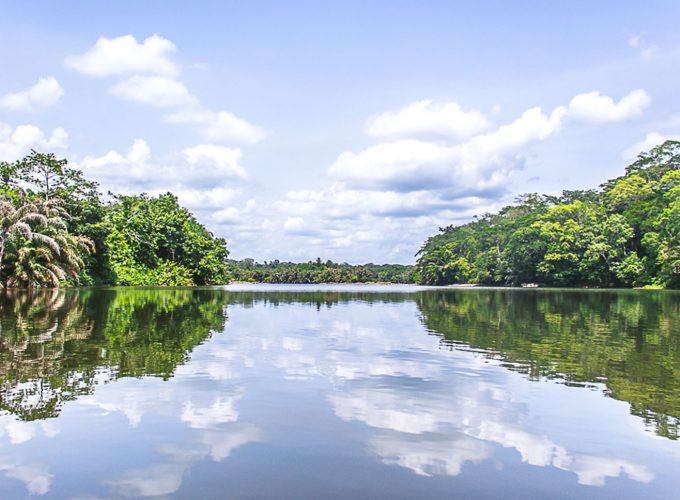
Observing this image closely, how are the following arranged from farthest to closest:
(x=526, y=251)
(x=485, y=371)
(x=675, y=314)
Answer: (x=526, y=251), (x=675, y=314), (x=485, y=371)

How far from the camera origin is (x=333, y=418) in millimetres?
6875

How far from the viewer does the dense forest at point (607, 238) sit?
6831 cm

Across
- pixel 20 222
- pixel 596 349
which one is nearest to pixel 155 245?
pixel 20 222

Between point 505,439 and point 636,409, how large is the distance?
265cm

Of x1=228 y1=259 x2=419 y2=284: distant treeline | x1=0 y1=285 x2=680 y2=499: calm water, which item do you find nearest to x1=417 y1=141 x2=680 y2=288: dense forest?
x1=228 y1=259 x2=419 y2=284: distant treeline

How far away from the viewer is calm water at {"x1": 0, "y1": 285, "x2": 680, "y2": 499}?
15.8 ft

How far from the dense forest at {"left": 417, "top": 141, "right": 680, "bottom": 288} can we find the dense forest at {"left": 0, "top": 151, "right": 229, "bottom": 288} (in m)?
50.7

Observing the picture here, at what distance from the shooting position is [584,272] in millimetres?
78625

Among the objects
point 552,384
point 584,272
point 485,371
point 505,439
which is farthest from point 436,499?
point 584,272

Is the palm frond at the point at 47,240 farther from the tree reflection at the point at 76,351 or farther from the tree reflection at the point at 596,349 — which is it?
the tree reflection at the point at 596,349

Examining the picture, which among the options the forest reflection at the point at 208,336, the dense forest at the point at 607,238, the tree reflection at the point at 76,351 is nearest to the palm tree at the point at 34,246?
the forest reflection at the point at 208,336

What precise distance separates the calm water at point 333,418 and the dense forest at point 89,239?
110 ft

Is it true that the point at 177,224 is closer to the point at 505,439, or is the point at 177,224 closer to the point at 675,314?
the point at 675,314

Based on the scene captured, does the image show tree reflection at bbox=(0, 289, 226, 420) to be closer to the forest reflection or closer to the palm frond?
the forest reflection
